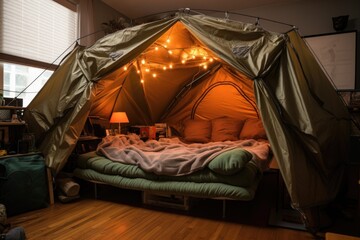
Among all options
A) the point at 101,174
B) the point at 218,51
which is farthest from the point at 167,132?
the point at 218,51

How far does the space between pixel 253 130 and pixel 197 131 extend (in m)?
0.83

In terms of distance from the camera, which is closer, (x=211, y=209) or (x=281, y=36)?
(x=281, y=36)

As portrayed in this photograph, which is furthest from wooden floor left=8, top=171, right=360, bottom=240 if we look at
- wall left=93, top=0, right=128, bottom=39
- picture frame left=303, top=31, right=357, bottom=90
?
wall left=93, top=0, right=128, bottom=39

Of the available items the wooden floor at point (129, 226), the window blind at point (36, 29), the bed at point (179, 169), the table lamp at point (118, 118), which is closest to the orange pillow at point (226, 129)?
the bed at point (179, 169)

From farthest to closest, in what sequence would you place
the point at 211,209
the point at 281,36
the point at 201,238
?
the point at 211,209 → the point at 281,36 → the point at 201,238

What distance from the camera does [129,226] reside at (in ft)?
6.93

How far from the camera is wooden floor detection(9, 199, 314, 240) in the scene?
1945 millimetres

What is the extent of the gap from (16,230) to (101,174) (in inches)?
40.8

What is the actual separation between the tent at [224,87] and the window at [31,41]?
35 centimetres

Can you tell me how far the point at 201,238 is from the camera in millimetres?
1908

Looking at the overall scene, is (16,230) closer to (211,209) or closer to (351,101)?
(211,209)

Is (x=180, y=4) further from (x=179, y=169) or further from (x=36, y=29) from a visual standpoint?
(x=179, y=169)

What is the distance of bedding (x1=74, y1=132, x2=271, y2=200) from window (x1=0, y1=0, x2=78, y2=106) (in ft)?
3.86

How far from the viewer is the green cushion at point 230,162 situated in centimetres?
210
